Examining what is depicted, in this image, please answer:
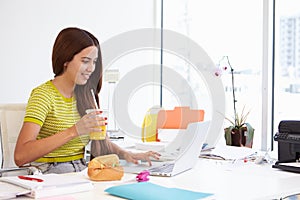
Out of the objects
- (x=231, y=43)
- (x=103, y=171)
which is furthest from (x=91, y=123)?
(x=231, y=43)

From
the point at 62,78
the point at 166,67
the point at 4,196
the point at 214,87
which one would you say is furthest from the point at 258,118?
the point at 4,196

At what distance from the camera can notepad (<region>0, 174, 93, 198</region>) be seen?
4.39ft

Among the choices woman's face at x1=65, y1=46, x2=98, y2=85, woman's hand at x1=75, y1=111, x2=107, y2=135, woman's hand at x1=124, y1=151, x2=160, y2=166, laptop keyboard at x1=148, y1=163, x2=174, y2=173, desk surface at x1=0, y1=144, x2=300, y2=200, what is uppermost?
woman's face at x1=65, y1=46, x2=98, y2=85

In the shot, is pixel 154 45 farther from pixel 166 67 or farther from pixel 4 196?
pixel 4 196

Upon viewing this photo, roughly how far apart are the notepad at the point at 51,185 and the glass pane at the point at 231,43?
2.14 m

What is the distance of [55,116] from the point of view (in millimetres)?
1973

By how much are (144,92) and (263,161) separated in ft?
8.35

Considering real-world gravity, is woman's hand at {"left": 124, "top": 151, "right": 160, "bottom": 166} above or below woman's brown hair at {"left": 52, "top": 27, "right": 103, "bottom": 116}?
below

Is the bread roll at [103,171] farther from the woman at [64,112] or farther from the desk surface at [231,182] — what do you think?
the woman at [64,112]

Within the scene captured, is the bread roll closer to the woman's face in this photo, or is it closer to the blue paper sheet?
the blue paper sheet

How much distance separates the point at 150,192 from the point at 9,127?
42.8 inches

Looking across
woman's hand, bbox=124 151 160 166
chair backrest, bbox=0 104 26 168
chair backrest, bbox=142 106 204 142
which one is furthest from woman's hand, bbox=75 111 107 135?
chair backrest, bbox=142 106 204 142

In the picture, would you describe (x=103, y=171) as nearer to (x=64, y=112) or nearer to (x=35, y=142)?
(x=35, y=142)

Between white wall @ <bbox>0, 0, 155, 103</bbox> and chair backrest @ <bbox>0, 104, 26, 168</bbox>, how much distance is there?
1293 millimetres
